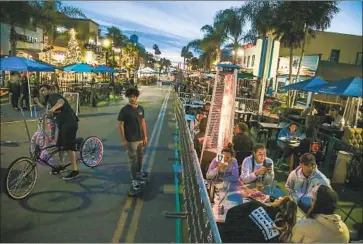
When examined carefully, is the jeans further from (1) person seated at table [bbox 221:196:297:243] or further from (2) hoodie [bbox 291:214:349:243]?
(2) hoodie [bbox 291:214:349:243]

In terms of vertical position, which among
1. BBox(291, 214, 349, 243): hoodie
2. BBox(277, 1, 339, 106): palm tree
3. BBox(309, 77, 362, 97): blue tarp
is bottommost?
BBox(291, 214, 349, 243): hoodie

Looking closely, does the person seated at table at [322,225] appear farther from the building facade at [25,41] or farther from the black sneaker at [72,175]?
the building facade at [25,41]

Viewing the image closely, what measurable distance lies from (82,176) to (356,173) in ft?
22.6

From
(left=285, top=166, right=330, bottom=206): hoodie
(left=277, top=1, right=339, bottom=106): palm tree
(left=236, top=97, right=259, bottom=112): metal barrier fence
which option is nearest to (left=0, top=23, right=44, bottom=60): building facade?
(left=236, top=97, right=259, bottom=112): metal barrier fence

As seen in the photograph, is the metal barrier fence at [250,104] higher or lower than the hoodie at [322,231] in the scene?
lower

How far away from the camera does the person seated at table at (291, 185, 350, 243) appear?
3406 millimetres

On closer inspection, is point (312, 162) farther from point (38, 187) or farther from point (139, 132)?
point (38, 187)

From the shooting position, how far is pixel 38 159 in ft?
→ 21.6

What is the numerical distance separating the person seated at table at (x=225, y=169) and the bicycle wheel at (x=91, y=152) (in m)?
3.71

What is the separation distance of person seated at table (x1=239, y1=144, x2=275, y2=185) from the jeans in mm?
2351

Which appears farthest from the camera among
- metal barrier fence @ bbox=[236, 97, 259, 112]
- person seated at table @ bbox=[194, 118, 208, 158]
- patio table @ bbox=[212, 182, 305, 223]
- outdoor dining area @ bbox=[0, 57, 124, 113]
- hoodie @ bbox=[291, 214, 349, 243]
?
metal barrier fence @ bbox=[236, 97, 259, 112]

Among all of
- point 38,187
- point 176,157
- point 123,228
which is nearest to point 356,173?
point 176,157

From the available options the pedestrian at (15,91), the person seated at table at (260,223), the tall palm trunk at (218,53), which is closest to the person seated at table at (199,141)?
the person seated at table at (260,223)

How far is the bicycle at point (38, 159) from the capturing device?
5.60 meters
